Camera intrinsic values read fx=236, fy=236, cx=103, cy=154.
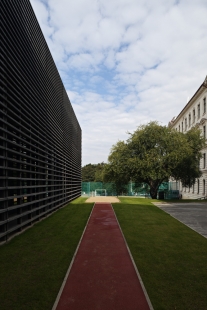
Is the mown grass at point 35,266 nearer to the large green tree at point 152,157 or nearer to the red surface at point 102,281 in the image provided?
the red surface at point 102,281

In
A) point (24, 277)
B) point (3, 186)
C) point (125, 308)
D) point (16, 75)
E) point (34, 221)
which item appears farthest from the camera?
point (34, 221)

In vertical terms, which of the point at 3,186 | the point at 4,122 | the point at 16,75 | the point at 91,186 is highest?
the point at 16,75

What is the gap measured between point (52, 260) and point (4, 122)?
14.7 feet

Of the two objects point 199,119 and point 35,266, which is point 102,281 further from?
point 199,119

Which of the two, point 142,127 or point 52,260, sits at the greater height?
point 142,127

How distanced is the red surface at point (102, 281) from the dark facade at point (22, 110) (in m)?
2.99

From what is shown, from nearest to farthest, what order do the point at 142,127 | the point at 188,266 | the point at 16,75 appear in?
the point at 188,266
the point at 16,75
the point at 142,127

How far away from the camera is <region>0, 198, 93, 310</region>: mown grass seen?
14.2 feet

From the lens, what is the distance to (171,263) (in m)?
6.24

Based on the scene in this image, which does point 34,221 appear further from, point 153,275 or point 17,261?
point 153,275

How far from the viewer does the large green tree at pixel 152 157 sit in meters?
26.5

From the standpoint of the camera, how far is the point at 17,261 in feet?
20.4

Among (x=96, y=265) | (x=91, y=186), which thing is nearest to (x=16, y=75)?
(x=96, y=265)

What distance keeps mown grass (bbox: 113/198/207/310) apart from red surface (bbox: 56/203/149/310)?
297 millimetres
